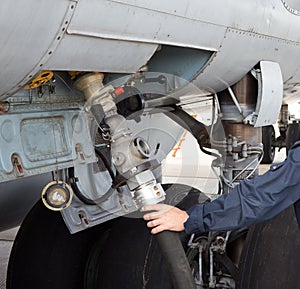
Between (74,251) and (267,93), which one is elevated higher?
(267,93)

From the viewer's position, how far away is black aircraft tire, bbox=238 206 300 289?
90.7 inches

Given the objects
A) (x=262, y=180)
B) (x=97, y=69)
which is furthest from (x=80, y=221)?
(x=262, y=180)

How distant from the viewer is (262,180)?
1.69 m

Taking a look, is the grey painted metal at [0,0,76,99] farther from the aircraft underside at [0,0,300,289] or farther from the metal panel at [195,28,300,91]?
the metal panel at [195,28,300,91]

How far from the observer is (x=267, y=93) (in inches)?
108

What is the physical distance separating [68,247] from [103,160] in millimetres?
657

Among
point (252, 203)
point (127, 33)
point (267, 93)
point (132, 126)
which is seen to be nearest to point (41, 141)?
point (127, 33)

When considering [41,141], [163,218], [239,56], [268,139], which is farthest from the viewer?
[268,139]

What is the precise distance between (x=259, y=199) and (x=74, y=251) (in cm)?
134

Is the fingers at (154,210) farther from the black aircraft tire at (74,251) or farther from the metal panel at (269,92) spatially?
the metal panel at (269,92)

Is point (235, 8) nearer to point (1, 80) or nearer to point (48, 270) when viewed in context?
point (1, 80)

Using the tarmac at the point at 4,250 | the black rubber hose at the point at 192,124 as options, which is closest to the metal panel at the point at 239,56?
the black rubber hose at the point at 192,124

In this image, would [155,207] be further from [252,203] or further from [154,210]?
[252,203]

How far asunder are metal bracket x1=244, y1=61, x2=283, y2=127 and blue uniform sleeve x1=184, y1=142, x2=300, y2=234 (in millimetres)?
1079
